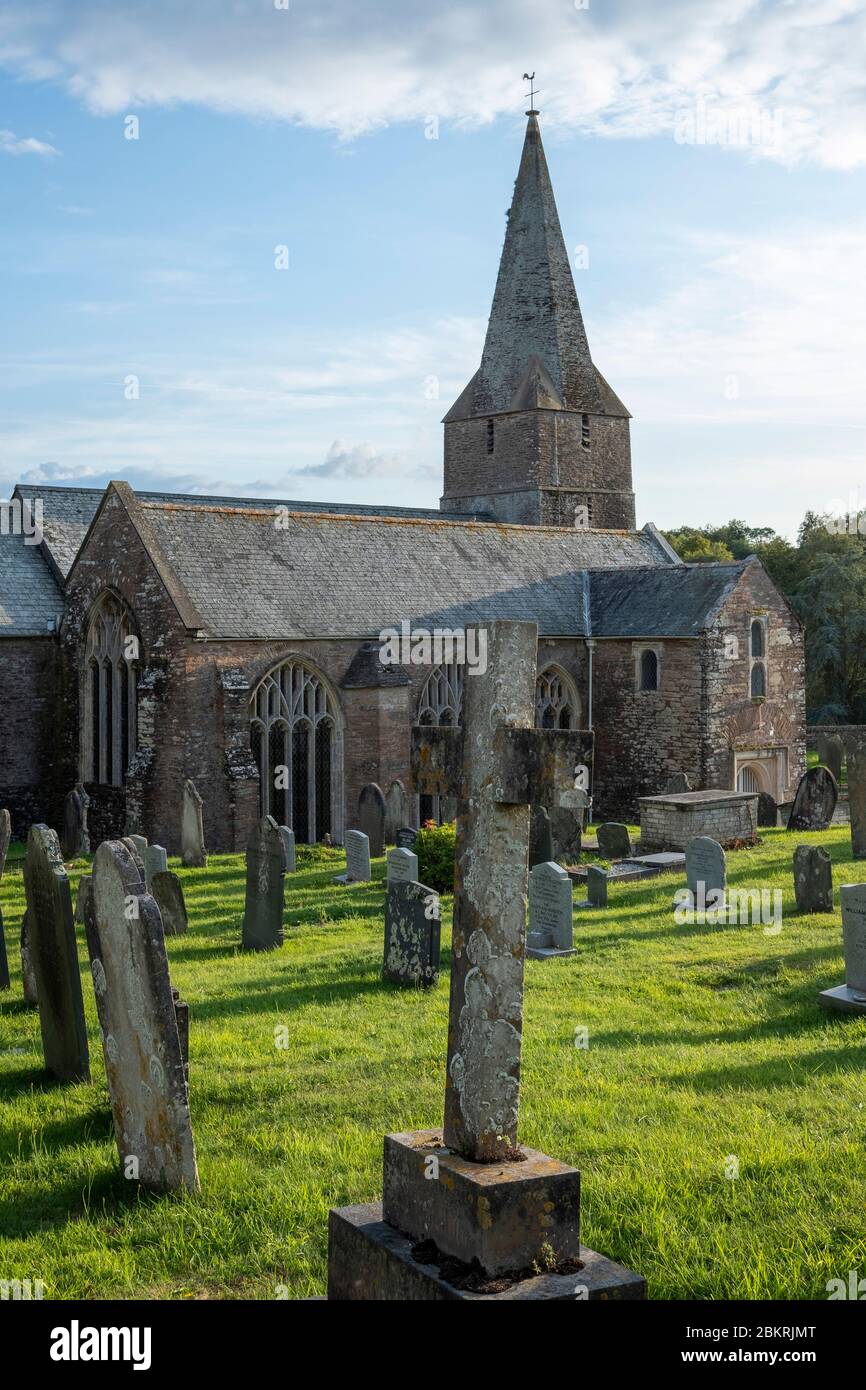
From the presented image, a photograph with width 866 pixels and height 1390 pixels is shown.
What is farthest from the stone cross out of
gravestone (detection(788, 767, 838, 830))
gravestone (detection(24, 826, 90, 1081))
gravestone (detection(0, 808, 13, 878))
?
gravestone (detection(788, 767, 838, 830))

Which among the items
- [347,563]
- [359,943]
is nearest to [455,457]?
[347,563]

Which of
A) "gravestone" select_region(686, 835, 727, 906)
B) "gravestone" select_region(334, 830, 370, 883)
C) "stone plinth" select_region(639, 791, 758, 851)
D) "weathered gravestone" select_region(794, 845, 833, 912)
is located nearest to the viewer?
"weathered gravestone" select_region(794, 845, 833, 912)

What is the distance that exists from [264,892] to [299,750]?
1130 cm

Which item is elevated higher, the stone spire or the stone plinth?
the stone spire

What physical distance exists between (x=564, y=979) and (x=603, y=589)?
1942 centimetres

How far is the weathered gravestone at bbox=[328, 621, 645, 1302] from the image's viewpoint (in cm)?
444

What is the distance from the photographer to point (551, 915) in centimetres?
1288

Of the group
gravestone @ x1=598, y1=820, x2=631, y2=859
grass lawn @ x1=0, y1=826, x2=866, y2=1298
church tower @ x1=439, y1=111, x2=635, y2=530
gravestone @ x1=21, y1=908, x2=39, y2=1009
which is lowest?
grass lawn @ x1=0, y1=826, x2=866, y2=1298

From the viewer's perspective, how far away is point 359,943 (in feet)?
44.2

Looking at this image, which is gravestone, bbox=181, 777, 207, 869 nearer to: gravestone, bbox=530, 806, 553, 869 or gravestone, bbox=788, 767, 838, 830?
gravestone, bbox=530, 806, 553, 869

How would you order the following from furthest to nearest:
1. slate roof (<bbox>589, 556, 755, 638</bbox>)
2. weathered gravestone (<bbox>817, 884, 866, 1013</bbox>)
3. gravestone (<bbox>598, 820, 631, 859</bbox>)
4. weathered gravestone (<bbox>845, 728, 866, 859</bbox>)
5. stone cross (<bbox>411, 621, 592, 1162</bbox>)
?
slate roof (<bbox>589, 556, 755, 638</bbox>) < gravestone (<bbox>598, 820, 631, 859</bbox>) < weathered gravestone (<bbox>845, 728, 866, 859</bbox>) < weathered gravestone (<bbox>817, 884, 866, 1013</bbox>) < stone cross (<bbox>411, 621, 592, 1162</bbox>)

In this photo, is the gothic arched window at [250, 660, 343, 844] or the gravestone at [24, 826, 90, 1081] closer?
the gravestone at [24, 826, 90, 1081]

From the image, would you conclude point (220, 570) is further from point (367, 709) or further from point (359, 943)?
point (359, 943)

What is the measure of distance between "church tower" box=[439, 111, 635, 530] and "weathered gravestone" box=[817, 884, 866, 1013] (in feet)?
93.3
